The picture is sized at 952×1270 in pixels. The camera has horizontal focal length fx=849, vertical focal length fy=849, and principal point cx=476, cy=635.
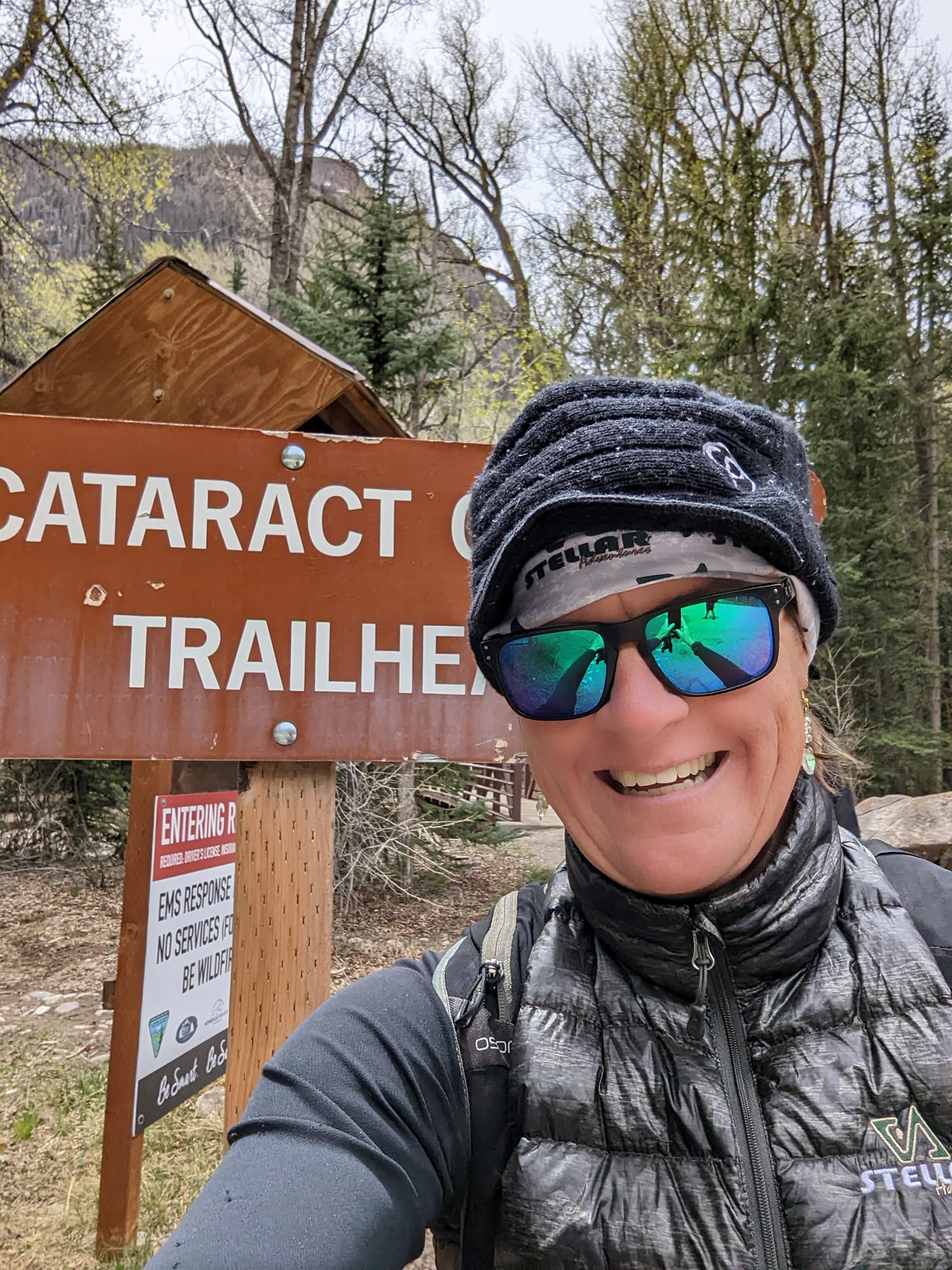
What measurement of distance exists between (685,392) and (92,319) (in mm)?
1536

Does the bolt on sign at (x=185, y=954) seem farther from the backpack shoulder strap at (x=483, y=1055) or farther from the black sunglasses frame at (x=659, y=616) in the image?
the black sunglasses frame at (x=659, y=616)

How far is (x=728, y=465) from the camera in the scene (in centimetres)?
101

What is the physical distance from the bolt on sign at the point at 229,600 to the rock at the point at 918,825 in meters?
6.12

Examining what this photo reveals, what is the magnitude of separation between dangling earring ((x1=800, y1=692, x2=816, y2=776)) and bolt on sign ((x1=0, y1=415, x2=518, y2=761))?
713mm

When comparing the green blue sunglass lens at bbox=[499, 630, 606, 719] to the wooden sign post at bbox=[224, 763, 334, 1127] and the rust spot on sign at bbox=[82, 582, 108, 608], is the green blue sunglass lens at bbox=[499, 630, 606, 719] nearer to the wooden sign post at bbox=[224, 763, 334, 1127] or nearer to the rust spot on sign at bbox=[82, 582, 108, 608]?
the wooden sign post at bbox=[224, 763, 334, 1127]

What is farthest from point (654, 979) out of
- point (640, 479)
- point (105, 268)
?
point (105, 268)

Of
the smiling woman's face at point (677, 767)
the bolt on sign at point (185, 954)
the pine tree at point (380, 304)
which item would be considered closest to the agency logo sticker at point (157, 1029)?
the bolt on sign at point (185, 954)

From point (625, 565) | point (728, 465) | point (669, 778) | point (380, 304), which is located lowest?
point (669, 778)

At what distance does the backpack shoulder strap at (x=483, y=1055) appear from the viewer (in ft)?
3.02

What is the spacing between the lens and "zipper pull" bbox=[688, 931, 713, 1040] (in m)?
0.94

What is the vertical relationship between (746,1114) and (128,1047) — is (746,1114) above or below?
above

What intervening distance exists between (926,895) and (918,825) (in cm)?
714

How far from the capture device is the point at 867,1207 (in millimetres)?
852

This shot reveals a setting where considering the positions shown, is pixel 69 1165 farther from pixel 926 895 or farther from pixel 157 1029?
pixel 926 895
